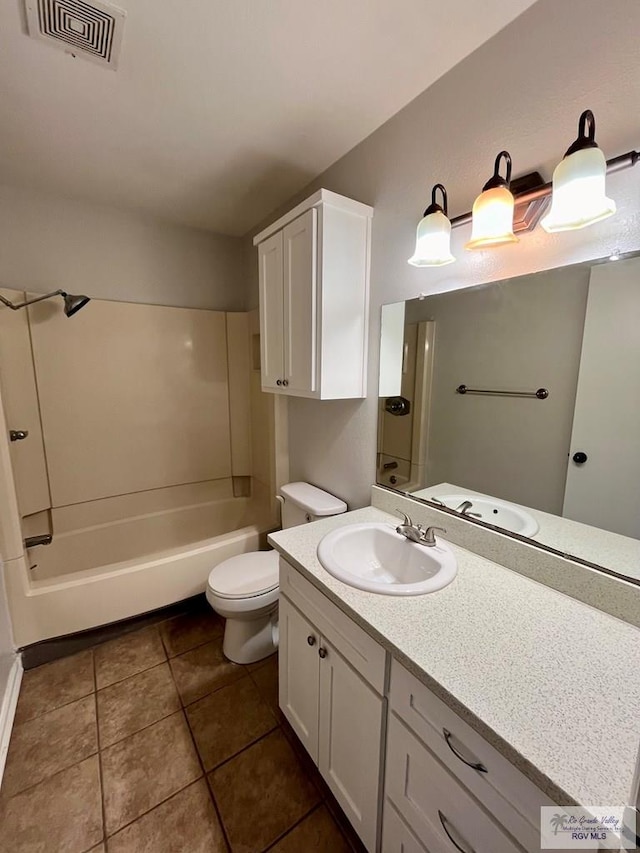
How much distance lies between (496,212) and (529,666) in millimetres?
1097

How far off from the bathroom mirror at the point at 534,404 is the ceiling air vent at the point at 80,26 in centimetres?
121

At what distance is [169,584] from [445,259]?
203cm

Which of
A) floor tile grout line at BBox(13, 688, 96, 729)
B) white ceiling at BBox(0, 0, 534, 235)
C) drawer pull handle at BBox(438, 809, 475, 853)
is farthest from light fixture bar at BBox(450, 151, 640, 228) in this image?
floor tile grout line at BBox(13, 688, 96, 729)

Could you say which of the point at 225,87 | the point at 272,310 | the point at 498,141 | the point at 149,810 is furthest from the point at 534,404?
the point at 149,810

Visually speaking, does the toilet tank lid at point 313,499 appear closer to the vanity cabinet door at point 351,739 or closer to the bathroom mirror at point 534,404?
the bathroom mirror at point 534,404

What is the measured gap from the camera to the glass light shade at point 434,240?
1.12m

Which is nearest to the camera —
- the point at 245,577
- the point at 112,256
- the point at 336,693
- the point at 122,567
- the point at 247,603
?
the point at 336,693

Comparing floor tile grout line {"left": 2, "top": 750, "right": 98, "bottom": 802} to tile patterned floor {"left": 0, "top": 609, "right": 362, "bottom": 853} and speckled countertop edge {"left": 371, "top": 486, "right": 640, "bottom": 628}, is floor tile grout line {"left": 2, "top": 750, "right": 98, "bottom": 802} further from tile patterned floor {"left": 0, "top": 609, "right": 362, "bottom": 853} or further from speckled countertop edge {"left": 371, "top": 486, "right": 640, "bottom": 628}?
speckled countertop edge {"left": 371, "top": 486, "right": 640, "bottom": 628}

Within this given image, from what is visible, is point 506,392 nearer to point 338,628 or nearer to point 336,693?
point 338,628

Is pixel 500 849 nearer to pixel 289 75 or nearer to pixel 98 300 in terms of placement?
pixel 289 75

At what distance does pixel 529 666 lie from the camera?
2.39 feet

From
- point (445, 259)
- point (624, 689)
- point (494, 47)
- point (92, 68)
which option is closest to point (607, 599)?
point (624, 689)

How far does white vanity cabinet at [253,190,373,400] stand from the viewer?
1.41 m

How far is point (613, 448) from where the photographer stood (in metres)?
0.93
